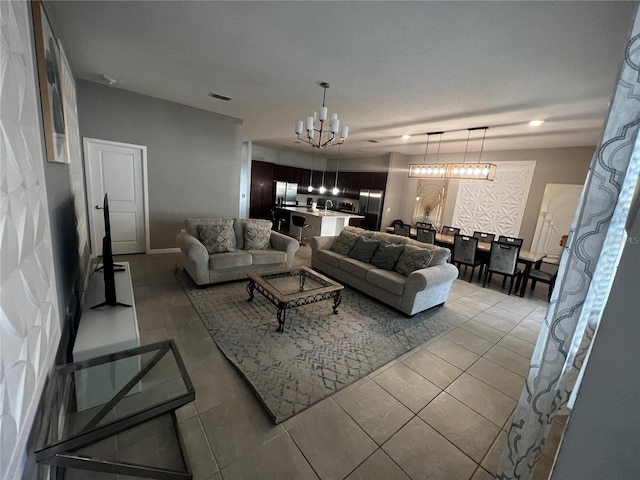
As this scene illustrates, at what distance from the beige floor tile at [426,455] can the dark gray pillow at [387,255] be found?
2.20 metres

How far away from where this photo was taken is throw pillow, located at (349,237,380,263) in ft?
13.2

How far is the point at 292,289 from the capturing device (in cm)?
318

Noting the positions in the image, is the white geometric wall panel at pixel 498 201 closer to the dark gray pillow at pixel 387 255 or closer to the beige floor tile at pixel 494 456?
the dark gray pillow at pixel 387 255

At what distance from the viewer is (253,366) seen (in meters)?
2.18

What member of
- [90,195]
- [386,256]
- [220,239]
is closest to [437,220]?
[386,256]

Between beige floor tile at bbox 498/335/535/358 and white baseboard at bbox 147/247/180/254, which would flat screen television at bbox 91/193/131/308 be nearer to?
white baseboard at bbox 147/247/180/254

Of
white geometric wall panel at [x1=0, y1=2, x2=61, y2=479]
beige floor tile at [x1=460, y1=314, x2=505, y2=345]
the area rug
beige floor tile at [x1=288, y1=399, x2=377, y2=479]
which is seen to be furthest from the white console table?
beige floor tile at [x1=460, y1=314, x2=505, y2=345]

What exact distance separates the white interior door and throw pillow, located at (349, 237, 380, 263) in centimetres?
→ 389

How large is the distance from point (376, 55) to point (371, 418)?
3021mm

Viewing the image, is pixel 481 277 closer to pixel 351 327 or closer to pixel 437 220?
pixel 437 220

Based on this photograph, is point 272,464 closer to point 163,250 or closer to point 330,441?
point 330,441

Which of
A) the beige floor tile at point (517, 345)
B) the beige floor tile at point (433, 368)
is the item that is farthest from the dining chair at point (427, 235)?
the beige floor tile at point (433, 368)

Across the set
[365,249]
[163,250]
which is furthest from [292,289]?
[163,250]

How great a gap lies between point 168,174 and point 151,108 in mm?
1105
